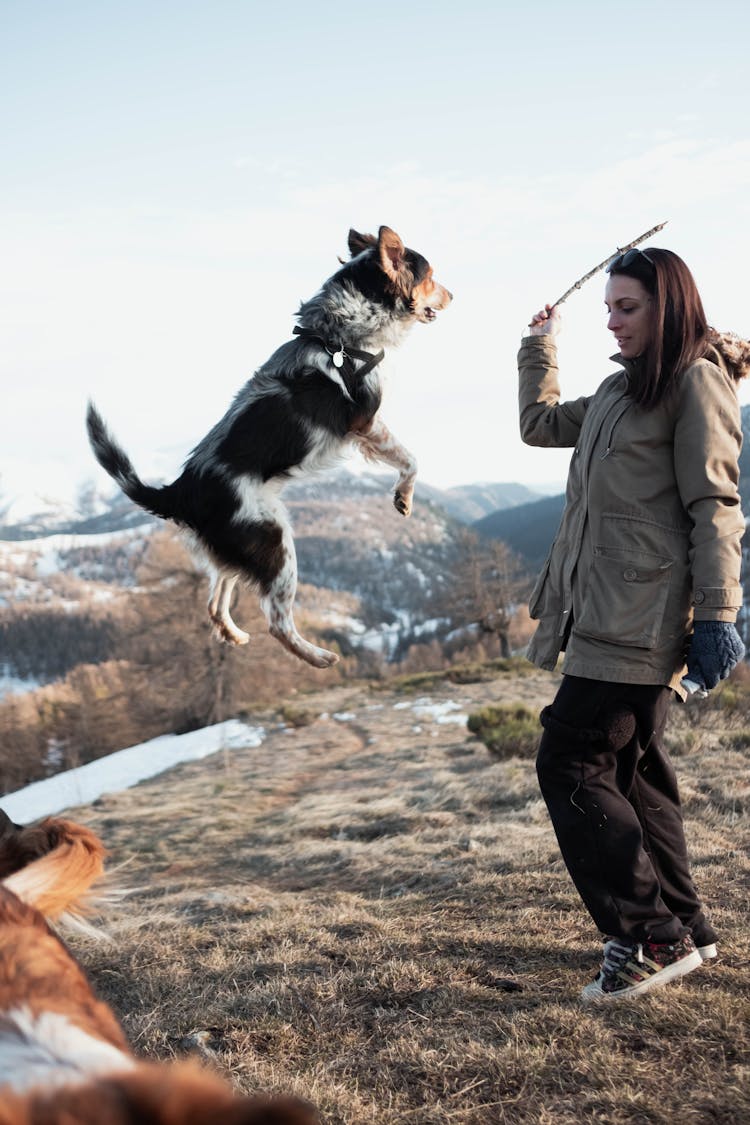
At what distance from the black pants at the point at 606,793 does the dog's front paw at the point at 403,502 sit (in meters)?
0.94

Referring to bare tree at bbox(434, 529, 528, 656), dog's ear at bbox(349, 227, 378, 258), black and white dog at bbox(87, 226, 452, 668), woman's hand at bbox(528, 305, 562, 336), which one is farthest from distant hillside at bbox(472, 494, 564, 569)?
black and white dog at bbox(87, 226, 452, 668)

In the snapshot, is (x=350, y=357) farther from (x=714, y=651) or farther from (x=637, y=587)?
(x=714, y=651)

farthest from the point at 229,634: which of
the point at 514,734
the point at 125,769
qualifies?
the point at 125,769

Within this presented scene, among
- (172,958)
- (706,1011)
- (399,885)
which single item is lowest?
(399,885)

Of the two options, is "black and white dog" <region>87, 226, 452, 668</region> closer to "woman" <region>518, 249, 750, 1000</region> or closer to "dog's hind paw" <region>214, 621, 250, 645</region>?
"dog's hind paw" <region>214, 621, 250, 645</region>

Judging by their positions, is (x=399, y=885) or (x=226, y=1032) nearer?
(x=226, y=1032)

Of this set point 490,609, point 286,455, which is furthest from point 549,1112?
point 490,609

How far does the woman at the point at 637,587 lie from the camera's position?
2811mm

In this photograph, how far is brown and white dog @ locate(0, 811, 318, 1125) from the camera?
90 centimetres

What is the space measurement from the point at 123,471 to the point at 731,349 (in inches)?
90.4

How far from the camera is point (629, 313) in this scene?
3.01 metres

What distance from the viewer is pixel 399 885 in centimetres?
574

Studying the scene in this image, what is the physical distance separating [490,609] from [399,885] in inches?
1321

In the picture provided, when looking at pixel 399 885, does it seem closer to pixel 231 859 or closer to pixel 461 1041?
pixel 461 1041
